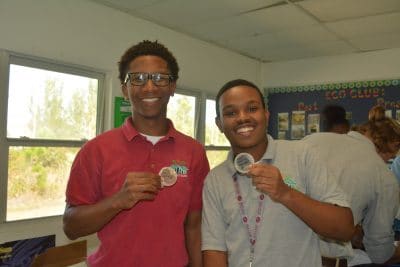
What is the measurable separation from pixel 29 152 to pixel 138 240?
232cm

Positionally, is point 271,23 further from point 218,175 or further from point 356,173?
point 218,175

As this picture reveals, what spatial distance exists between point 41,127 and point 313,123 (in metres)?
4.05

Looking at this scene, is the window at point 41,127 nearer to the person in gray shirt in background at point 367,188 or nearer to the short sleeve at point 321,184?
the person in gray shirt in background at point 367,188

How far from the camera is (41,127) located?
352 centimetres

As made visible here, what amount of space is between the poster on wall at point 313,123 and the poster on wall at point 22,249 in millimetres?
4088

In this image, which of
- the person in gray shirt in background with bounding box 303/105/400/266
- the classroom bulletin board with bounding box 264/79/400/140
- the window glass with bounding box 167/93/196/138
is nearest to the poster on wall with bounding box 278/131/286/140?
the classroom bulletin board with bounding box 264/79/400/140

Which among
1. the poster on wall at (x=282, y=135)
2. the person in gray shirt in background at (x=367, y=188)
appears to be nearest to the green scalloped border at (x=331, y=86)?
the poster on wall at (x=282, y=135)

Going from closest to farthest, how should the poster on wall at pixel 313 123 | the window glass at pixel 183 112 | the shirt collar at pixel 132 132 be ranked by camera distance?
the shirt collar at pixel 132 132 → the window glass at pixel 183 112 → the poster on wall at pixel 313 123

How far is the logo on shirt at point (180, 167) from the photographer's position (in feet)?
5.31

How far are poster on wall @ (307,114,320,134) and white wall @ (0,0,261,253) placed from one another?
2.15 m

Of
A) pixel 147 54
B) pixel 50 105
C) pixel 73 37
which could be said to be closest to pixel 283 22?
pixel 73 37

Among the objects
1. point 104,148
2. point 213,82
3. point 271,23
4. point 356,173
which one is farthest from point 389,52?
point 104,148

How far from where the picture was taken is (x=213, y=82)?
5.39m

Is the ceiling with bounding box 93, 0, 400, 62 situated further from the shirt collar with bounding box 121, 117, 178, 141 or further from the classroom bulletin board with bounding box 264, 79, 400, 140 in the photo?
the shirt collar with bounding box 121, 117, 178, 141
